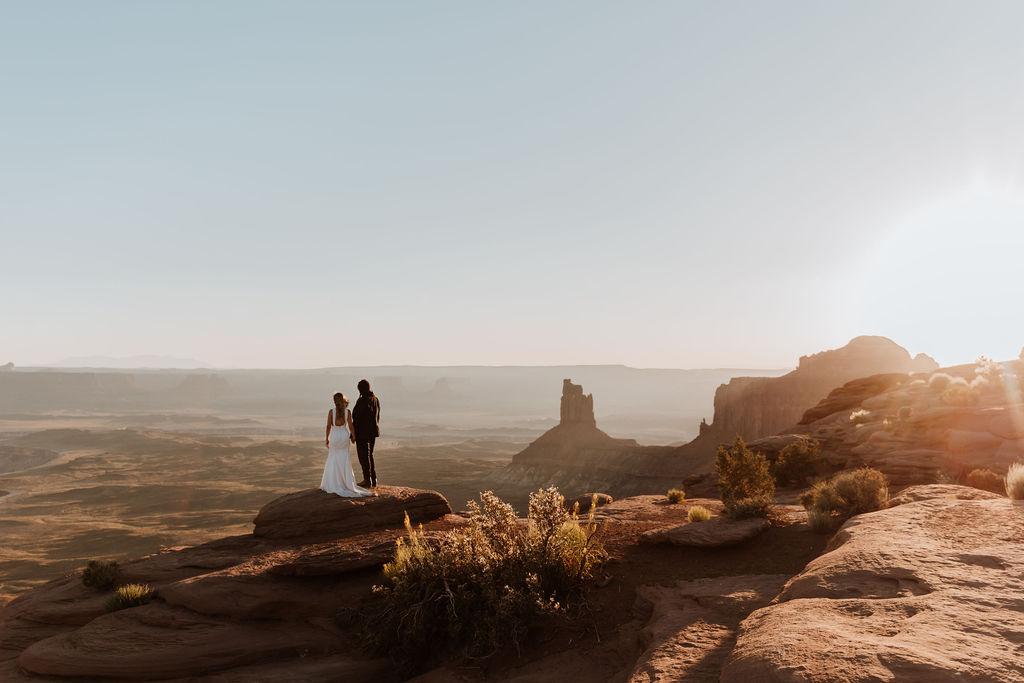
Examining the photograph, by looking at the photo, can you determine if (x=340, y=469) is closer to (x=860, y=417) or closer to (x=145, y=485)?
(x=860, y=417)

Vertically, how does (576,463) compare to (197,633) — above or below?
below

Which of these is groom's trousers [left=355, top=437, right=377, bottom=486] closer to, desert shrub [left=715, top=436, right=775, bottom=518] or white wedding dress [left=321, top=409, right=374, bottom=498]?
white wedding dress [left=321, top=409, right=374, bottom=498]

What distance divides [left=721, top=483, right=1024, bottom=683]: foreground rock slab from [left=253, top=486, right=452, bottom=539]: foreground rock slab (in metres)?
9.27

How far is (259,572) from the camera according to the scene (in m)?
10.6

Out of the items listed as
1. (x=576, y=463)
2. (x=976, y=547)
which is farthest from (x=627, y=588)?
(x=576, y=463)

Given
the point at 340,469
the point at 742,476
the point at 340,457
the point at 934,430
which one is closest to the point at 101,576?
the point at 340,469

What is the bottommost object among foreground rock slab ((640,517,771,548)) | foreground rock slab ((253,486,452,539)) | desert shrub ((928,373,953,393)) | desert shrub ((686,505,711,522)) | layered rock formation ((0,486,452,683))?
layered rock formation ((0,486,452,683))

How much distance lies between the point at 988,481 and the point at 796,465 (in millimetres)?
7492

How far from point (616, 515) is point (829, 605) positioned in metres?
9.35

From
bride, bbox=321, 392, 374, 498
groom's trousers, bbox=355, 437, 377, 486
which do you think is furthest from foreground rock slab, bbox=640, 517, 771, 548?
groom's trousers, bbox=355, 437, 377, 486

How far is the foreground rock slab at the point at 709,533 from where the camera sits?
994cm

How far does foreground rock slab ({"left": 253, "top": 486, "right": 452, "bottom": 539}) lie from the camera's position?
41.7ft

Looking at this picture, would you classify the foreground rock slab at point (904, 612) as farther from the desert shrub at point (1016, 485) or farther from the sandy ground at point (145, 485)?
the sandy ground at point (145, 485)

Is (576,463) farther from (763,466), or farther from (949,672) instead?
(949,672)
